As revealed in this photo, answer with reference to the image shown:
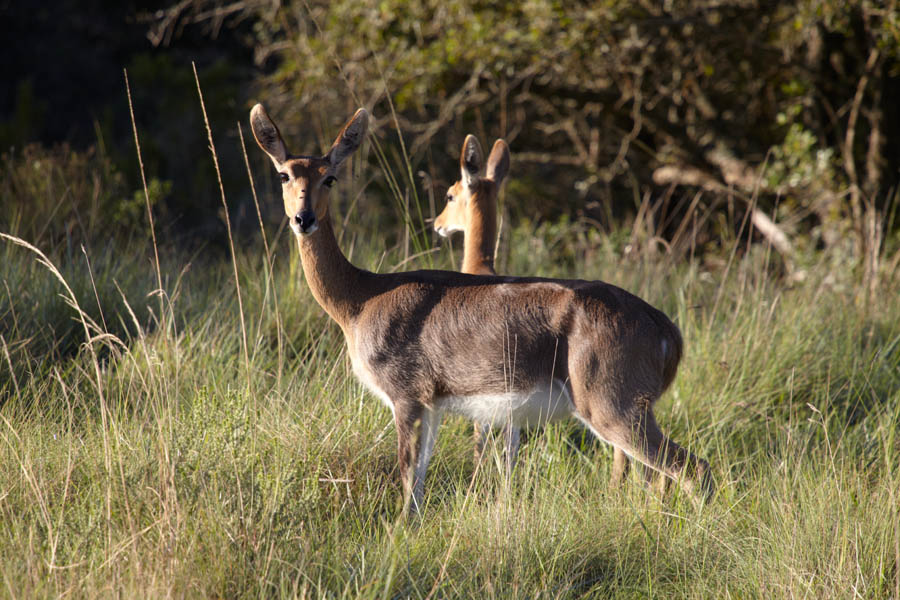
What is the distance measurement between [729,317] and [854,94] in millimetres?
4175

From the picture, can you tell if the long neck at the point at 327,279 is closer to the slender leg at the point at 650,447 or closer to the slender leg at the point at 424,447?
the slender leg at the point at 424,447

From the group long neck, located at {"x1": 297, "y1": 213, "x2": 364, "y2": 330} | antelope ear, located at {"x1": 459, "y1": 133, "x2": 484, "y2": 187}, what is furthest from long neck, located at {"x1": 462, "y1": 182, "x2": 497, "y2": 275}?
long neck, located at {"x1": 297, "y1": 213, "x2": 364, "y2": 330}

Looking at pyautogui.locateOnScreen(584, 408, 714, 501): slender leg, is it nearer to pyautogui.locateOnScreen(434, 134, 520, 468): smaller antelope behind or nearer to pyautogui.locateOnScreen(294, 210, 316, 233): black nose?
pyautogui.locateOnScreen(294, 210, 316, 233): black nose

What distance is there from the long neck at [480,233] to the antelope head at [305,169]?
128 centimetres

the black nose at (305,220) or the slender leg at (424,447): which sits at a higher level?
the black nose at (305,220)

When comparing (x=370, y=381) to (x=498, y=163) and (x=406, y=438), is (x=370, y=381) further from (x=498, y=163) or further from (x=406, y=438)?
(x=498, y=163)

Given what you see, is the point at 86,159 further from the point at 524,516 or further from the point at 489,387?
the point at 524,516

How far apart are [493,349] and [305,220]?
94cm

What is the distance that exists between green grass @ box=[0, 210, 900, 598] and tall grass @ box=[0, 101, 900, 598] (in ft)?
0.04

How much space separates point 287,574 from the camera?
9.75ft

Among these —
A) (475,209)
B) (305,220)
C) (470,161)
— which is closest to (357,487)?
(305,220)

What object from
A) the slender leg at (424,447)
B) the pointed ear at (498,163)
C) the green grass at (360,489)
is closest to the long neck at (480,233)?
the pointed ear at (498,163)

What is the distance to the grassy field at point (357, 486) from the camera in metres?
3.00

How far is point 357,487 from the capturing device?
3949mm
